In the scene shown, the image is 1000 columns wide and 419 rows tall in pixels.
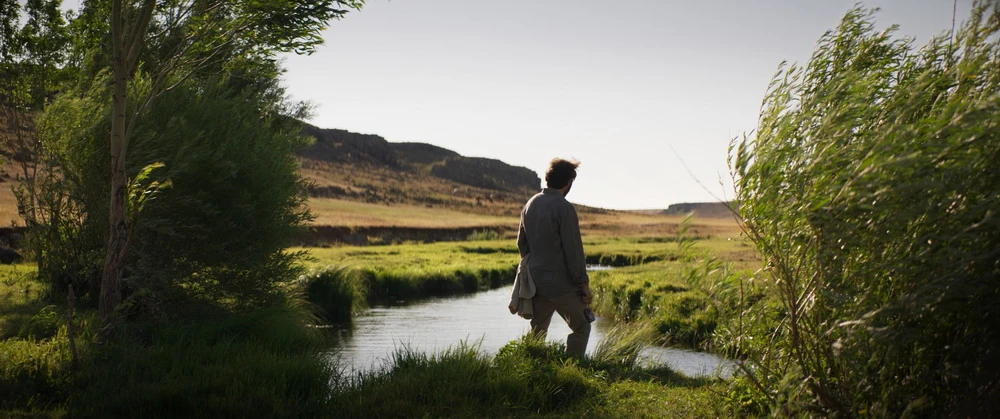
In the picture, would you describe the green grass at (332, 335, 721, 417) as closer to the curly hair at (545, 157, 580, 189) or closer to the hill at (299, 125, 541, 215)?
the curly hair at (545, 157, 580, 189)

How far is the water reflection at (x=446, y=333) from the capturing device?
42.4 ft

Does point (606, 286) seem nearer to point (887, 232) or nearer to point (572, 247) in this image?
point (572, 247)

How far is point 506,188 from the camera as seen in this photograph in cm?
17675

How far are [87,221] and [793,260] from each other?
11428 millimetres

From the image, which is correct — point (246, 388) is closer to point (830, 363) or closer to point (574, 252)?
point (574, 252)

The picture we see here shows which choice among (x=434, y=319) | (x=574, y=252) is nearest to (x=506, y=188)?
(x=434, y=319)

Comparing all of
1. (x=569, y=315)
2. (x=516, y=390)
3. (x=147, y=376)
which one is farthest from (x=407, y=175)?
(x=516, y=390)

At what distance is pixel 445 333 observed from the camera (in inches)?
637

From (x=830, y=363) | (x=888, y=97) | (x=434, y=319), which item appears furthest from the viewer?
(x=434, y=319)

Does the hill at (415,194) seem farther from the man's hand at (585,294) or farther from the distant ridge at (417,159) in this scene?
the man's hand at (585,294)

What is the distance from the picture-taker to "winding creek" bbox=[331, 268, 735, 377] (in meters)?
12.9

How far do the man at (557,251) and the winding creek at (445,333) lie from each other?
242cm

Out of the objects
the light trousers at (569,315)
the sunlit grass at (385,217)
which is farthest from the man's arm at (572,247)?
the sunlit grass at (385,217)

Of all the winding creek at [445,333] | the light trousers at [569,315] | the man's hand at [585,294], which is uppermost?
the man's hand at [585,294]
